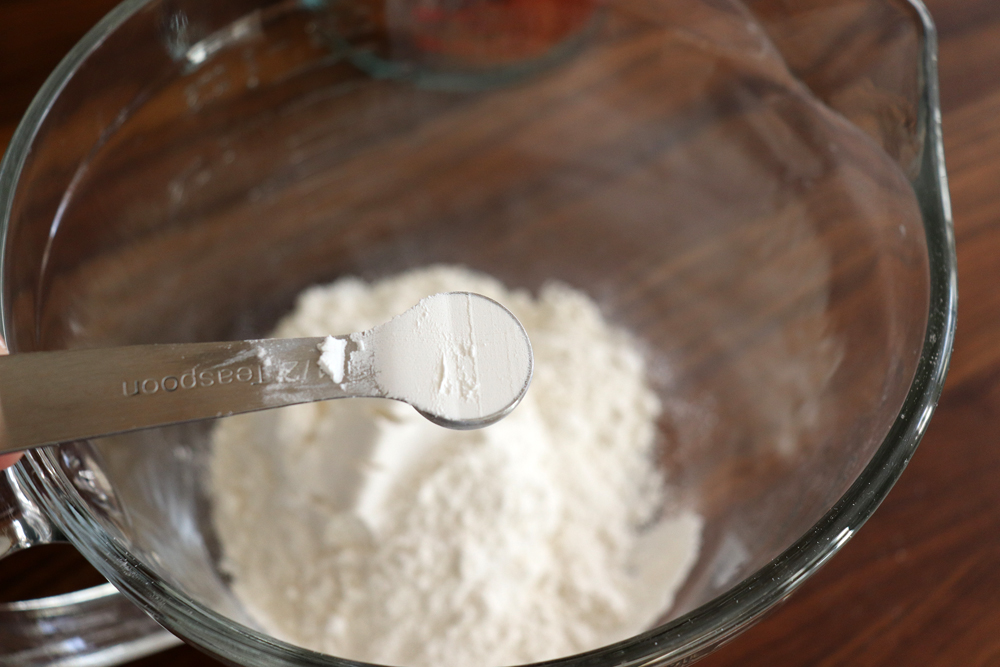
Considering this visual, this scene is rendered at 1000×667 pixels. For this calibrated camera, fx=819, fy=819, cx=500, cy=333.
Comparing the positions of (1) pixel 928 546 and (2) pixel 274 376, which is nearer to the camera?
(2) pixel 274 376

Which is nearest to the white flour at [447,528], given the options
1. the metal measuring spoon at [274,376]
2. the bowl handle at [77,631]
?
the bowl handle at [77,631]

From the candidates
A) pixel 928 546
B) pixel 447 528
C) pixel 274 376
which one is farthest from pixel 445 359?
pixel 928 546

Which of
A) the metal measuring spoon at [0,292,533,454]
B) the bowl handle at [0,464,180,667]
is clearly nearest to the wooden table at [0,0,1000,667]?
the bowl handle at [0,464,180,667]

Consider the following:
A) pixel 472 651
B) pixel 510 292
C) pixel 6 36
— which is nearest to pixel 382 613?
pixel 472 651

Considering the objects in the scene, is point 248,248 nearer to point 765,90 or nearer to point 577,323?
point 577,323

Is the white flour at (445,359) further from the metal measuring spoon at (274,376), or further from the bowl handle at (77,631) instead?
the bowl handle at (77,631)

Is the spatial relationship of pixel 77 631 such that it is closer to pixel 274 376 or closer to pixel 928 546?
pixel 274 376

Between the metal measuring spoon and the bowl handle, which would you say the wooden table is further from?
the metal measuring spoon
